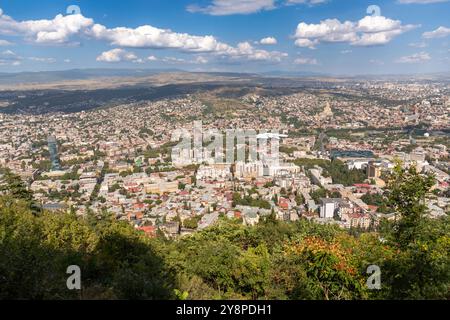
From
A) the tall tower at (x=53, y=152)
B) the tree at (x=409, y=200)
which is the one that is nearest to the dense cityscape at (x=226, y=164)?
the tall tower at (x=53, y=152)

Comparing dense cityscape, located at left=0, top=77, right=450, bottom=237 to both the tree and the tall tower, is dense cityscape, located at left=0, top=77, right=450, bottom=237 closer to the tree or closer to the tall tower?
the tall tower

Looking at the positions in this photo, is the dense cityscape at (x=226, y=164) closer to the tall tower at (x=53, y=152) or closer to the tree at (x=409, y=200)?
the tall tower at (x=53, y=152)

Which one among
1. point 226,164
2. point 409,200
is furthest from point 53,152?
point 409,200

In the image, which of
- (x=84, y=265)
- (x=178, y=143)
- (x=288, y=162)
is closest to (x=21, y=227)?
(x=84, y=265)

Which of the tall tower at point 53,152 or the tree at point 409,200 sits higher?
the tree at point 409,200

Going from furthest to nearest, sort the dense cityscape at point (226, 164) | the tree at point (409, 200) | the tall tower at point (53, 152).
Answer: the tall tower at point (53, 152)
the dense cityscape at point (226, 164)
the tree at point (409, 200)

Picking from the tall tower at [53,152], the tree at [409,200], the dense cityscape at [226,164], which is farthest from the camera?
the tall tower at [53,152]

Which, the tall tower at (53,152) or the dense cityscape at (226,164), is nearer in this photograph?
the dense cityscape at (226,164)

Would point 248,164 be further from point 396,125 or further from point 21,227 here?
point 396,125
